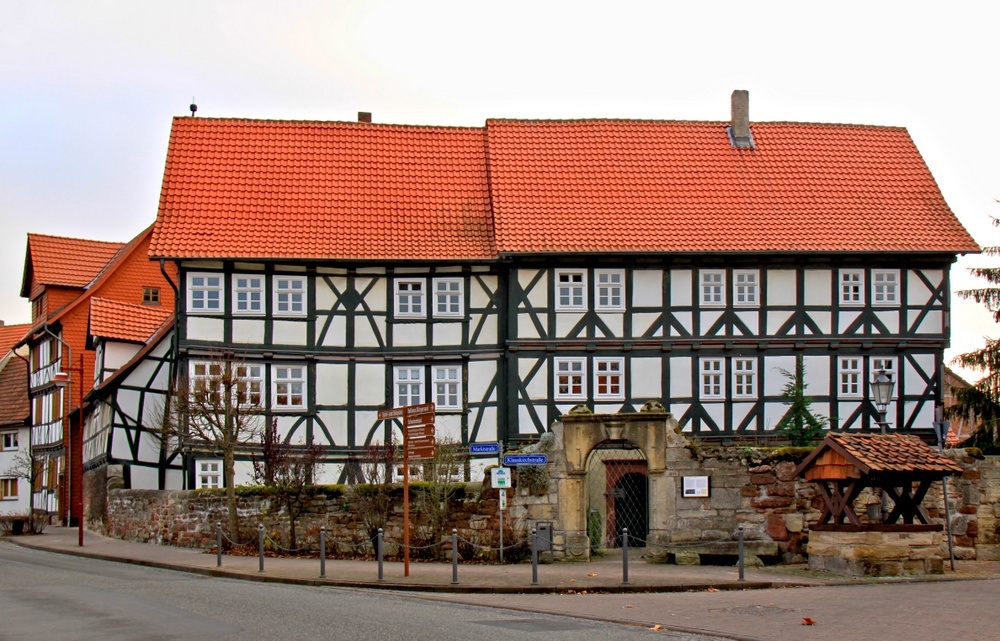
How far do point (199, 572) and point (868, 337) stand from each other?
20041 millimetres

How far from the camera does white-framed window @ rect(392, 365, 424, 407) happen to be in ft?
120

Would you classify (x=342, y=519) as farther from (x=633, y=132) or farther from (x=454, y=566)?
(x=633, y=132)

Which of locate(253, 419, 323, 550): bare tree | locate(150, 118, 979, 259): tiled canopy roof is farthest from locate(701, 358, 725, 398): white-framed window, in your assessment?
locate(253, 419, 323, 550): bare tree

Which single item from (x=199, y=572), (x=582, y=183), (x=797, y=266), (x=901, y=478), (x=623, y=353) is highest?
(x=582, y=183)

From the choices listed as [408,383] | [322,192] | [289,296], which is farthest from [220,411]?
[322,192]

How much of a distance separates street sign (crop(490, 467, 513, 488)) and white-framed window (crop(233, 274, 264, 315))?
1307 centimetres

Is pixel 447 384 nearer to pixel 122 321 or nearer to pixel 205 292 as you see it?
pixel 205 292

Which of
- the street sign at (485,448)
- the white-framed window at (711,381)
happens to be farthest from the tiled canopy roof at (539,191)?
the street sign at (485,448)

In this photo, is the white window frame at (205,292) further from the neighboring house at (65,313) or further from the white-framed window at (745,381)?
the white-framed window at (745,381)

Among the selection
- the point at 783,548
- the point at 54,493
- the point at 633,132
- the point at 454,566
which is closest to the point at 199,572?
the point at 454,566

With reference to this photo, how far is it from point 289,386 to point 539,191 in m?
9.14

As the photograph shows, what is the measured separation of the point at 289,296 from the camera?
36250 mm

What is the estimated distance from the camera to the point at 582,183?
38781 millimetres

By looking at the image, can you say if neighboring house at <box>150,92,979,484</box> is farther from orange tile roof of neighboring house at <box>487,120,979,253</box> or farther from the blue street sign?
the blue street sign
